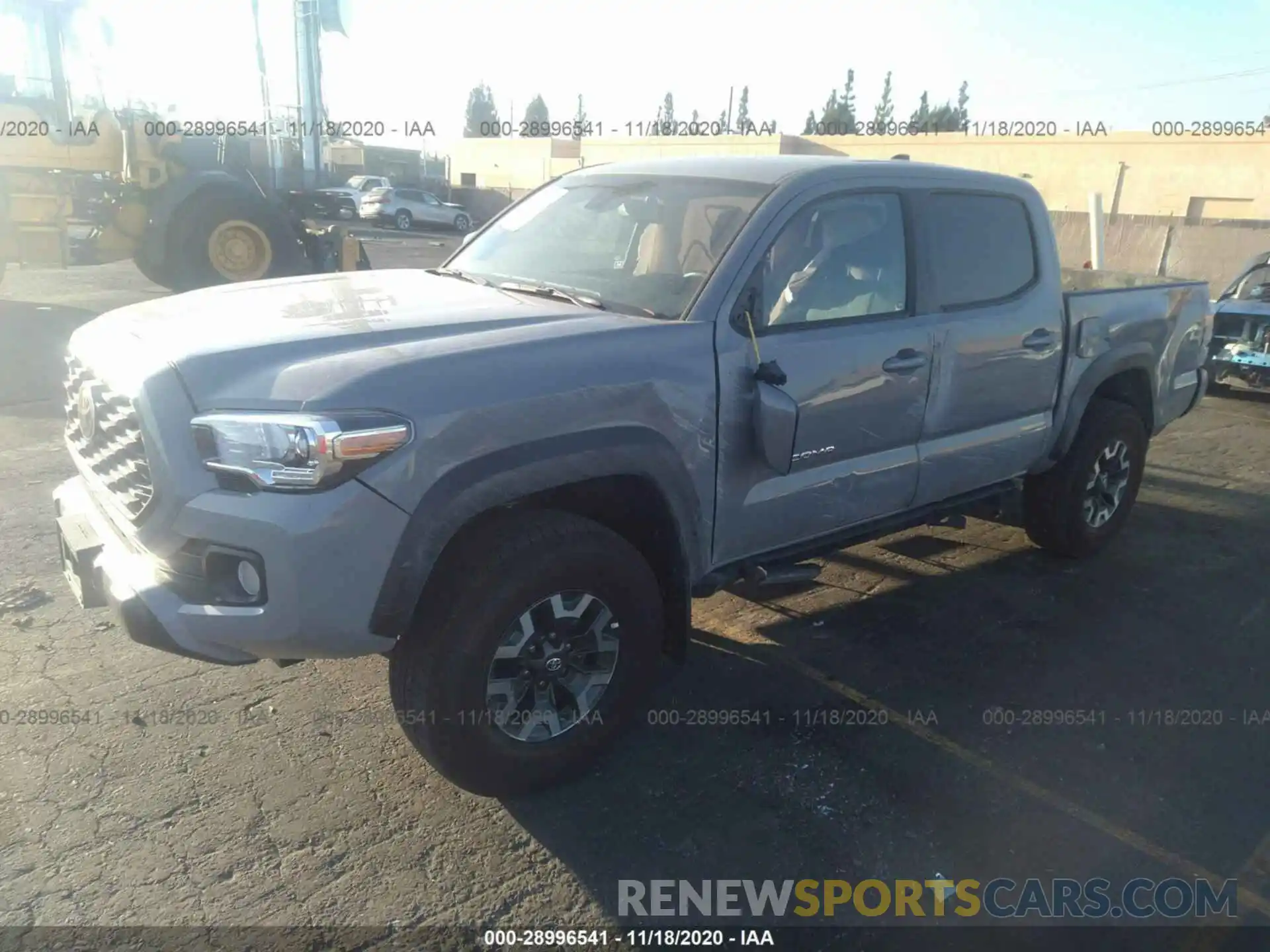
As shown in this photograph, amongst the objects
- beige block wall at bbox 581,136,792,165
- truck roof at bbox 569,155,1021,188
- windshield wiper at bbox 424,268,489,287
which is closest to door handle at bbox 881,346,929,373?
truck roof at bbox 569,155,1021,188

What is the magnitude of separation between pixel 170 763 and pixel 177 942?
81cm

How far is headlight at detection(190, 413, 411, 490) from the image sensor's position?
2479mm

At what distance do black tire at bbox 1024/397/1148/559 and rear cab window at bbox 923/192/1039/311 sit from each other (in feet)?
3.22

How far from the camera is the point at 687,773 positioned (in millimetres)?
3283

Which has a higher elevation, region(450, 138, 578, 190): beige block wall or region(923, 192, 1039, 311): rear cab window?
region(450, 138, 578, 190): beige block wall

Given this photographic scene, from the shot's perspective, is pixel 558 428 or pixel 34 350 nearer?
pixel 558 428

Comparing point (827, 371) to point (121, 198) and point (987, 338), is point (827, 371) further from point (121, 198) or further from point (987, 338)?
point (121, 198)

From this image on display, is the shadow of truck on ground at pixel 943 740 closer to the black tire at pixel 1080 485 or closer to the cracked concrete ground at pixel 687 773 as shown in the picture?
the cracked concrete ground at pixel 687 773

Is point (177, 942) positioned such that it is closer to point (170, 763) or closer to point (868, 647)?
point (170, 763)

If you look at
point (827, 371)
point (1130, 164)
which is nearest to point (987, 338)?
point (827, 371)

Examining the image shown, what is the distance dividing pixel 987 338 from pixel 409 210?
101 feet

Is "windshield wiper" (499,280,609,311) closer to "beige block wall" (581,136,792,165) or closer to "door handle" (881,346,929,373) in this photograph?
"door handle" (881,346,929,373)

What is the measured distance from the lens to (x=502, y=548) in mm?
2818

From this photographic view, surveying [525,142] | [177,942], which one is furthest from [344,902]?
[525,142]
